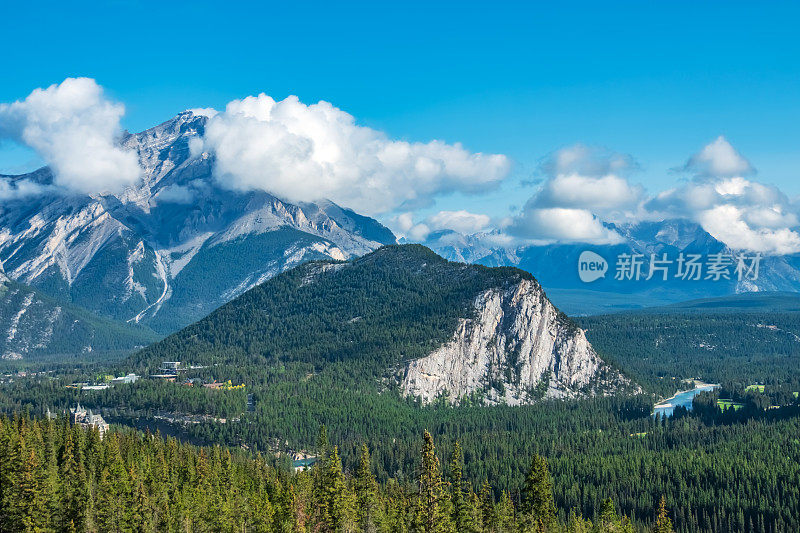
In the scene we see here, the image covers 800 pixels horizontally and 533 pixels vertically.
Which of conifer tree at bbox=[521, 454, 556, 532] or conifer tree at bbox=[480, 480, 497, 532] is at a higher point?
conifer tree at bbox=[521, 454, 556, 532]

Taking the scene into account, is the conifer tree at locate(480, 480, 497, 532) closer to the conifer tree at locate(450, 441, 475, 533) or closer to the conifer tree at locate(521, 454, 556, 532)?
the conifer tree at locate(450, 441, 475, 533)

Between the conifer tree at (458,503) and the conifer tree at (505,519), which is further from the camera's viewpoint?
the conifer tree at (505,519)

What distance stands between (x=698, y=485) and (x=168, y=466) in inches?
4887

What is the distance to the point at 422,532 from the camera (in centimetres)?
9419

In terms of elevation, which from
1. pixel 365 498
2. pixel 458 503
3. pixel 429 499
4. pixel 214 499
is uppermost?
pixel 429 499

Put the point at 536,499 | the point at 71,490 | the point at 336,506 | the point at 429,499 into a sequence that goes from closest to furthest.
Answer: the point at 429,499 < the point at 536,499 < the point at 336,506 < the point at 71,490

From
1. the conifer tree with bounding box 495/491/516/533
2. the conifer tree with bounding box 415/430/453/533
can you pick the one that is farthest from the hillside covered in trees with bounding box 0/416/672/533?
the conifer tree with bounding box 495/491/516/533

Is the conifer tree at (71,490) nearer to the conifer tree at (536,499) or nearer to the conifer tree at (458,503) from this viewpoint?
the conifer tree at (458,503)

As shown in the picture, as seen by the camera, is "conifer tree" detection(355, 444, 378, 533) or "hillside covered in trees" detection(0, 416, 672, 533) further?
"conifer tree" detection(355, 444, 378, 533)

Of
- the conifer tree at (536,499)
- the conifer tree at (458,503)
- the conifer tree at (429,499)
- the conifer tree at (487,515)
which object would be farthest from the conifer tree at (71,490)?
the conifer tree at (536,499)

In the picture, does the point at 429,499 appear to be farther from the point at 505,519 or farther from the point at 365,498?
the point at 365,498

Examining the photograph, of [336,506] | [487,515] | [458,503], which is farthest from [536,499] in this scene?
[336,506]

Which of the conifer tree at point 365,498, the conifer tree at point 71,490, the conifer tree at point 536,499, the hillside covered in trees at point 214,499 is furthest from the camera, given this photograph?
the conifer tree at point 365,498

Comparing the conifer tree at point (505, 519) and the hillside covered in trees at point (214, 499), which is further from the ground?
the hillside covered in trees at point (214, 499)
